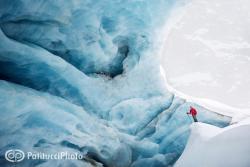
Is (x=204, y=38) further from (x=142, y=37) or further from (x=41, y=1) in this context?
(x=41, y=1)

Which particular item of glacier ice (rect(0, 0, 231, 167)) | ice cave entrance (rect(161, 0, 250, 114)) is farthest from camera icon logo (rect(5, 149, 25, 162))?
ice cave entrance (rect(161, 0, 250, 114))

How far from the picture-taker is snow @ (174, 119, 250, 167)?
548cm

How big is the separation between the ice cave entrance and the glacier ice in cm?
861

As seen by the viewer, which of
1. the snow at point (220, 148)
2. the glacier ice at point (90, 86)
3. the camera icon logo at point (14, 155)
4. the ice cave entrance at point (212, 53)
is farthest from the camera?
the ice cave entrance at point (212, 53)

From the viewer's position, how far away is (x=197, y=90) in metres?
17.6

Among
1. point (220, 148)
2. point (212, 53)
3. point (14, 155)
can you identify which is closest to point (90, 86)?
point (14, 155)

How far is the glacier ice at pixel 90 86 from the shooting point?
241 inches

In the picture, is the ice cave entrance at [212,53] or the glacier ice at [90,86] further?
the ice cave entrance at [212,53]

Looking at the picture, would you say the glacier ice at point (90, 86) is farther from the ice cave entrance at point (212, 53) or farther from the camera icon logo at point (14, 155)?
the ice cave entrance at point (212, 53)

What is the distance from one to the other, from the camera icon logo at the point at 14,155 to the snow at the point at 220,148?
10.3ft

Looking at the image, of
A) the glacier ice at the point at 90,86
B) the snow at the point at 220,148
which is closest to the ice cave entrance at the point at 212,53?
the glacier ice at the point at 90,86

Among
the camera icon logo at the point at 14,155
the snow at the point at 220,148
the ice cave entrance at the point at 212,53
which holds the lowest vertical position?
the ice cave entrance at the point at 212,53

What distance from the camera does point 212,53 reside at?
1748 centimetres

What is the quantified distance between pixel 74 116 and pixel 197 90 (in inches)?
485
